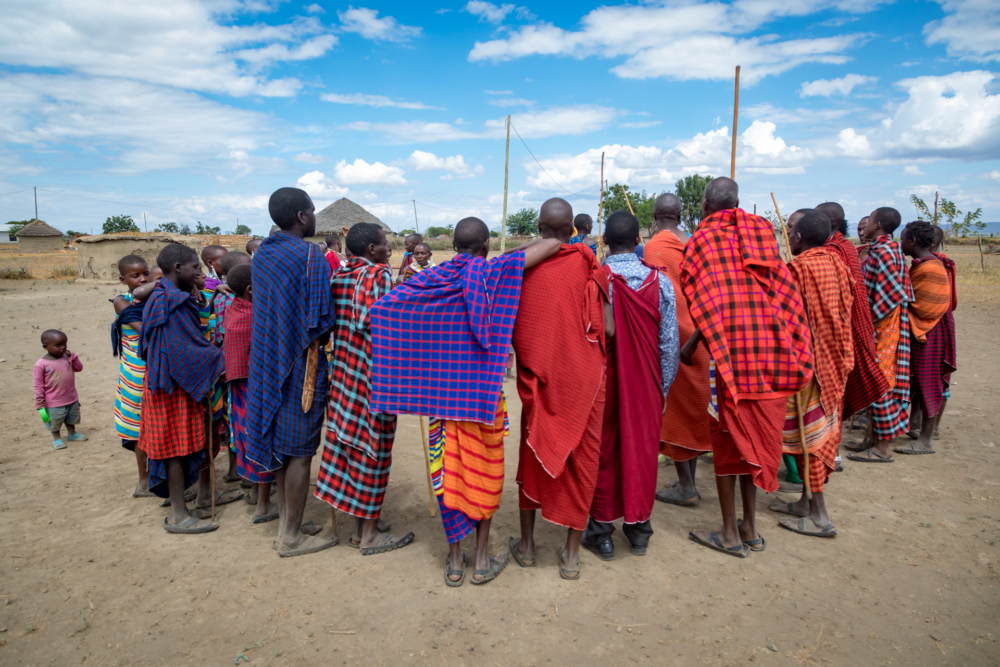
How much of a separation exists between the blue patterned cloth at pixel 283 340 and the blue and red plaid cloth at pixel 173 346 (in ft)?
1.79

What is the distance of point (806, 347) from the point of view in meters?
3.39

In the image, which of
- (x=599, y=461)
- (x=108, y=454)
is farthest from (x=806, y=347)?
(x=108, y=454)

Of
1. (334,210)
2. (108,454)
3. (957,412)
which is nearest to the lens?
(108,454)

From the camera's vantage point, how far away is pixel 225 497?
4.37m

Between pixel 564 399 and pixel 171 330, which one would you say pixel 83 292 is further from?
pixel 564 399

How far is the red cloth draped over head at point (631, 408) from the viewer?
3180 millimetres

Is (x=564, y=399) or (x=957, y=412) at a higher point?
(x=564, y=399)

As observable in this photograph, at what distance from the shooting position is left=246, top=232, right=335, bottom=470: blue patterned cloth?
3.35 m

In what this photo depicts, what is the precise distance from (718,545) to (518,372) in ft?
5.59

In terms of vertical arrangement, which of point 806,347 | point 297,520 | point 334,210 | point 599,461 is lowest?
point 297,520

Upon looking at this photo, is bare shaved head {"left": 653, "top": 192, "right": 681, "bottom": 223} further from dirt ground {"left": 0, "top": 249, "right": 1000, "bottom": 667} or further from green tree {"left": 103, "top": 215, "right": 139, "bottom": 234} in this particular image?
green tree {"left": 103, "top": 215, "right": 139, "bottom": 234}

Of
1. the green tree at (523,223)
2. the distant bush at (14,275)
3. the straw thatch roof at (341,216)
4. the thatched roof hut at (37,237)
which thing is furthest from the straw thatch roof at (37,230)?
the green tree at (523,223)

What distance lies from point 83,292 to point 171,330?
16.5 meters

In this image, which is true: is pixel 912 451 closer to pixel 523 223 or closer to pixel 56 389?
pixel 56 389
